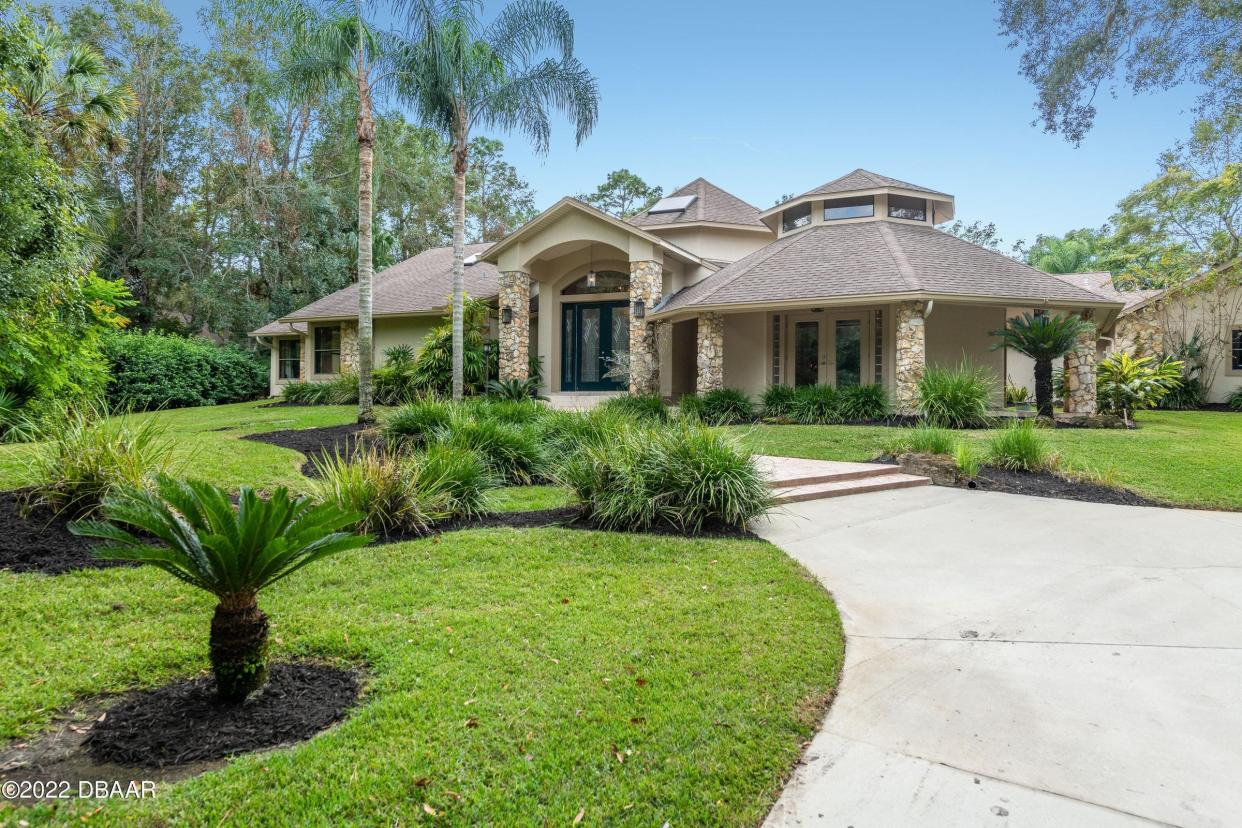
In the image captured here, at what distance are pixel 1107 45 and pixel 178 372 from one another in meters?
24.2

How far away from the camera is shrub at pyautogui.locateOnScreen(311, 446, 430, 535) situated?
5.72 meters

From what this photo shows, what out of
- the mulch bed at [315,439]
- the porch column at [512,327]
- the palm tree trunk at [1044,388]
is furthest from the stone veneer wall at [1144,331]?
the mulch bed at [315,439]

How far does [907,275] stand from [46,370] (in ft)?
51.0

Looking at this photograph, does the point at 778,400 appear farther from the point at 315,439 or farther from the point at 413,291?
the point at 413,291

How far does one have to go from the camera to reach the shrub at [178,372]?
1839cm

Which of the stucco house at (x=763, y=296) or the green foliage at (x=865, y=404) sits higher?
the stucco house at (x=763, y=296)

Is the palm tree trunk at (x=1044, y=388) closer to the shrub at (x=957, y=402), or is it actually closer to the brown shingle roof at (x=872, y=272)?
the brown shingle roof at (x=872, y=272)

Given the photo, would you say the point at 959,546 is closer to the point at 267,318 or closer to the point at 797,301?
the point at 797,301

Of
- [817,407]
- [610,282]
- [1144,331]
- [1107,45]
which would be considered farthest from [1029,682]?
[1144,331]

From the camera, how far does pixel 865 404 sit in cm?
1355

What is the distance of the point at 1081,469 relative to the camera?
8594 mm

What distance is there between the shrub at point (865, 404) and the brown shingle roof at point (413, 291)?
34.1ft

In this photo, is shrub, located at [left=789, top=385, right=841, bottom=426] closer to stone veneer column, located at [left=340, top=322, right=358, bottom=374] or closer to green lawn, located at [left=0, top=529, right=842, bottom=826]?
green lawn, located at [left=0, top=529, right=842, bottom=826]

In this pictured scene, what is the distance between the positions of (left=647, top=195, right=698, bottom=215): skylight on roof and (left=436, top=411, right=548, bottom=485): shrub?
41.8 feet
